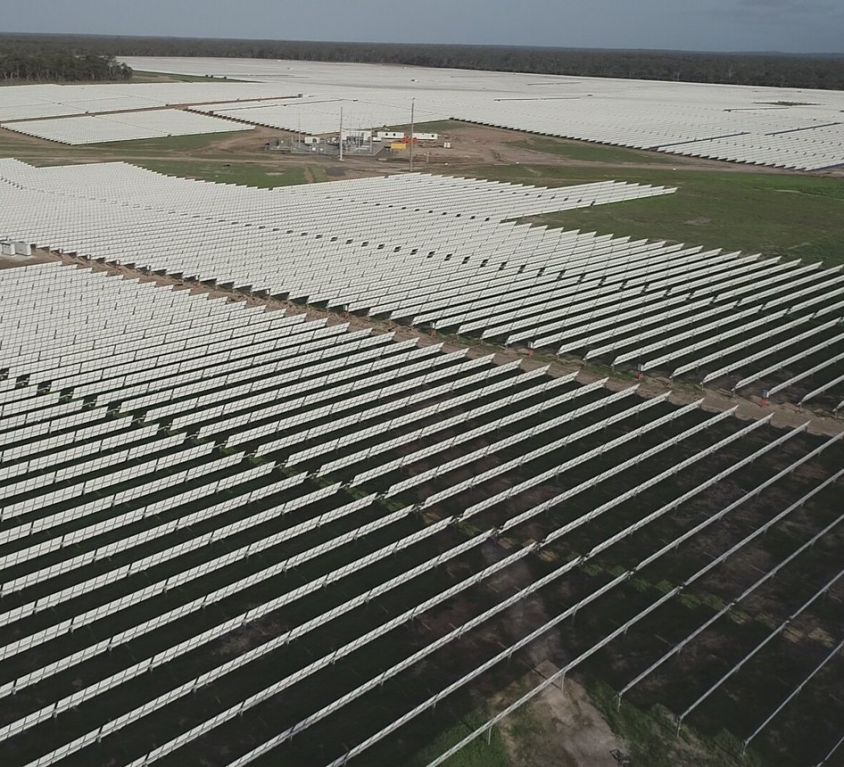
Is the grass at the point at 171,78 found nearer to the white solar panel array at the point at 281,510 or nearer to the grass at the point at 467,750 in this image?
the white solar panel array at the point at 281,510

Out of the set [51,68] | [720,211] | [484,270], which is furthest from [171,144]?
[51,68]

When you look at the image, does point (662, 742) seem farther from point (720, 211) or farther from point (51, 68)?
point (51, 68)

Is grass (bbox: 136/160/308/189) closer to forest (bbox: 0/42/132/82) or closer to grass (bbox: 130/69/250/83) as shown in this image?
forest (bbox: 0/42/132/82)

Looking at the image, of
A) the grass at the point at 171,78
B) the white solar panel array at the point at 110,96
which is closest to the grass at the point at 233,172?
the white solar panel array at the point at 110,96

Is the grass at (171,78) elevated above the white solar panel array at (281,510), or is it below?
below

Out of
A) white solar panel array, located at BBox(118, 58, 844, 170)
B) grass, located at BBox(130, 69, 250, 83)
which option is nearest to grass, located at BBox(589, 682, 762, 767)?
white solar panel array, located at BBox(118, 58, 844, 170)

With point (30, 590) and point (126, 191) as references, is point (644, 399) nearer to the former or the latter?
point (30, 590)
